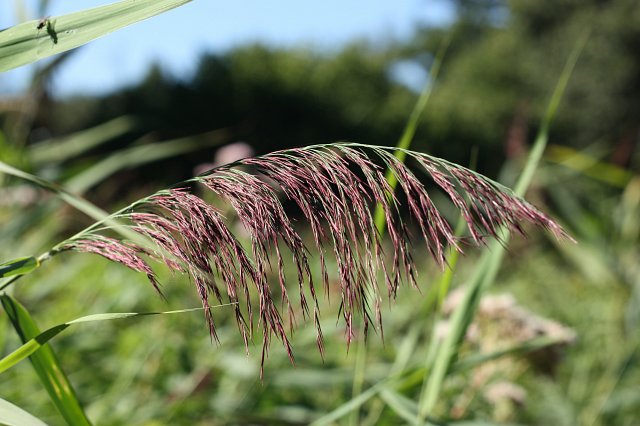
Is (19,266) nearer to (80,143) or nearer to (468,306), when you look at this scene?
(468,306)

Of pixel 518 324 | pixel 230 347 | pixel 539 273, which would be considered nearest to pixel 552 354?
pixel 518 324

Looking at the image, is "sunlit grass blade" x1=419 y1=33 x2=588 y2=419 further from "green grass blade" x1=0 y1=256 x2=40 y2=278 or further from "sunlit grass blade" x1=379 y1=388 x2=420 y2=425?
"green grass blade" x1=0 y1=256 x2=40 y2=278

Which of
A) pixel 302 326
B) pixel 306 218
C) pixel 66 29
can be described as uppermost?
pixel 66 29

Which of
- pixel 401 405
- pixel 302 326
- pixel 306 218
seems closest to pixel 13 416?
pixel 306 218

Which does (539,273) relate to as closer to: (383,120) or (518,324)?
(518,324)

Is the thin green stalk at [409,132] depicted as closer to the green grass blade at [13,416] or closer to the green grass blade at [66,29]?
the green grass blade at [66,29]

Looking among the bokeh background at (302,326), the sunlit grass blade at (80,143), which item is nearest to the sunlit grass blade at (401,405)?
the bokeh background at (302,326)
